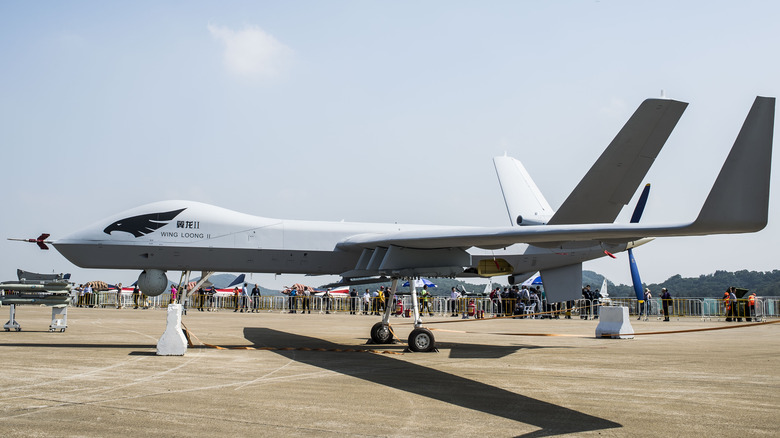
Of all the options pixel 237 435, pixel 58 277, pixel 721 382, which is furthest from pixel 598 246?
pixel 58 277

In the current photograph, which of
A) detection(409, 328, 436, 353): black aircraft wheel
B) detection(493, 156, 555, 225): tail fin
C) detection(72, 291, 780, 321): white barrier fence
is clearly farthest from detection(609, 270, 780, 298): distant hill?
detection(409, 328, 436, 353): black aircraft wheel

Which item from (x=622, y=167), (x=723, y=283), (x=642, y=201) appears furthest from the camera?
(x=723, y=283)

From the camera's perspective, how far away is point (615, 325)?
1853 cm

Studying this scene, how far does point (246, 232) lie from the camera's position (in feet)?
48.2

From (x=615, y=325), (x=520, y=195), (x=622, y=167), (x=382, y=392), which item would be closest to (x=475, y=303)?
(x=615, y=325)

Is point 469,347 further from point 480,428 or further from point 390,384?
point 480,428

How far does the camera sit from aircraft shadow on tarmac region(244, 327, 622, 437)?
20.8 feet

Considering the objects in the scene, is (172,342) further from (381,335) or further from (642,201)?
(642,201)

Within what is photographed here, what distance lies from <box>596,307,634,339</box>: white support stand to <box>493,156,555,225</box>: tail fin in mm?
3939

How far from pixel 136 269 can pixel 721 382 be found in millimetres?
12781

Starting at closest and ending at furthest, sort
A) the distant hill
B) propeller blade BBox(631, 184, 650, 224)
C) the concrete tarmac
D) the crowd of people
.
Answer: the concrete tarmac < propeller blade BBox(631, 184, 650, 224) < the crowd of people < the distant hill

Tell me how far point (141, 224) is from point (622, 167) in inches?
444

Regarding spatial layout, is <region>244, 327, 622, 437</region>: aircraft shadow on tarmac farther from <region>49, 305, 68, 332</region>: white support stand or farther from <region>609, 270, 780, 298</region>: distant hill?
<region>609, 270, 780, 298</region>: distant hill

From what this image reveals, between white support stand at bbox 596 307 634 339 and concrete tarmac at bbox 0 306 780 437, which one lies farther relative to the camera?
white support stand at bbox 596 307 634 339
